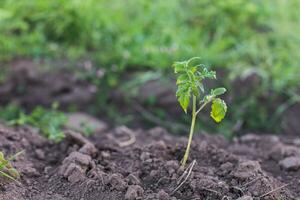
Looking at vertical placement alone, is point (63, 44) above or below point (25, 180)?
above

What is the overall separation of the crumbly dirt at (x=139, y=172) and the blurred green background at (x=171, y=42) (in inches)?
50.6

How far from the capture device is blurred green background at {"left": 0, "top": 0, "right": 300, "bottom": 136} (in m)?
3.99

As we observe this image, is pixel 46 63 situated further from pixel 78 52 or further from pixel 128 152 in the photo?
pixel 128 152

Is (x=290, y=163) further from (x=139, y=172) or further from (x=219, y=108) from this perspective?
(x=139, y=172)

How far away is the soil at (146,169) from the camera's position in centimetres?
208

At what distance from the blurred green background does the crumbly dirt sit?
129cm

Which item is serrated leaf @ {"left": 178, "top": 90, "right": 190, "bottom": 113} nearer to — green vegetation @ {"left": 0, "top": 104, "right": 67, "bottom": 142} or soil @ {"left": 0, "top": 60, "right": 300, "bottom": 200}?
soil @ {"left": 0, "top": 60, "right": 300, "bottom": 200}

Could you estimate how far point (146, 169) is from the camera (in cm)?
227

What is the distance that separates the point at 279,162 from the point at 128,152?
28.5 inches

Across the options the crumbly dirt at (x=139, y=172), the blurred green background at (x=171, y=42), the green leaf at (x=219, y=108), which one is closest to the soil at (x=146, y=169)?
the crumbly dirt at (x=139, y=172)

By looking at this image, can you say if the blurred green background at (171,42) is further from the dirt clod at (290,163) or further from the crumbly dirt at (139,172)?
the crumbly dirt at (139,172)

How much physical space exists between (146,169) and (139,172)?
41 mm

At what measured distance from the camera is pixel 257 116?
394cm

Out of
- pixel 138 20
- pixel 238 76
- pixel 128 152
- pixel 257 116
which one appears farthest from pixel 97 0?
pixel 128 152
